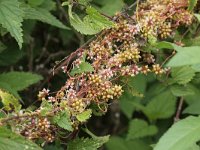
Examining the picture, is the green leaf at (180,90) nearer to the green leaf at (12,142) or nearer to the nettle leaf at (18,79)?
the nettle leaf at (18,79)

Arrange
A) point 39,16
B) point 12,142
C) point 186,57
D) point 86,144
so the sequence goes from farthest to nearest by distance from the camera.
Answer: point 39,16 < point 86,144 < point 12,142 < point 186,57

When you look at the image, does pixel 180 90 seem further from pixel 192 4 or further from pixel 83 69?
pixel 83 69

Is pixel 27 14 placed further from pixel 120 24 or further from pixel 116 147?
pixel 116 147

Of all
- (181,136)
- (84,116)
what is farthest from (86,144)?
(181,136)

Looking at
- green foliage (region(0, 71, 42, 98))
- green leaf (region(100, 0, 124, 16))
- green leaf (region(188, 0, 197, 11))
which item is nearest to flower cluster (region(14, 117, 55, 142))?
green foliage (region(0, 71, 42, 98))

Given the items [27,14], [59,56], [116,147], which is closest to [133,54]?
[27,14]

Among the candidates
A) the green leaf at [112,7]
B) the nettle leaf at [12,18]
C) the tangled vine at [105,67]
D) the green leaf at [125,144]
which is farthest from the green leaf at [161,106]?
the nettle leaf at [12,18]

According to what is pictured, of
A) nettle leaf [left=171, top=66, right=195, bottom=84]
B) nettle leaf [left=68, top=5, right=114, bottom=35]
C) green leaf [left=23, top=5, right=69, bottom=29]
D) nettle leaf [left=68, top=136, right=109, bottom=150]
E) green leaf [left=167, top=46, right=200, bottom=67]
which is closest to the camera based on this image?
green leaf [left=167, top=46, right=200, bottom=67]

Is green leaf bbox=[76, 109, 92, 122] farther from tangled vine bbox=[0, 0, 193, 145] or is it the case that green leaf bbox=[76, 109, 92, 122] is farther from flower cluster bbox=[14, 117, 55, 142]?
flower cluster bbox=[14, 117, 55, 142]
